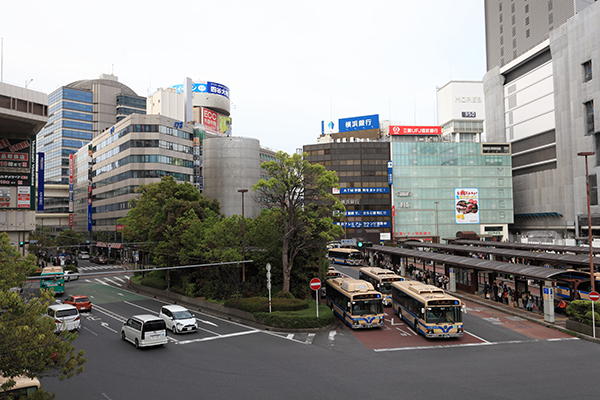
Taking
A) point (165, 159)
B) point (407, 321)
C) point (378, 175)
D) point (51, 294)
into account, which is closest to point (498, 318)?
point (407, 321)

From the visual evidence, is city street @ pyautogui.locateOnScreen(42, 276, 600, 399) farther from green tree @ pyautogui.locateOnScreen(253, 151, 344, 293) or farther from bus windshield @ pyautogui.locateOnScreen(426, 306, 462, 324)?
green tree @ pyautogui.locateOnScreen(253, 151, 344, 293)

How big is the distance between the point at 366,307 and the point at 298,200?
11463 mm

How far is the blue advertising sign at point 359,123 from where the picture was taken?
11475 cm

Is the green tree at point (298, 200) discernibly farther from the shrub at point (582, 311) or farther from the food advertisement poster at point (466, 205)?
the food advertisement poster at point (466, 205)

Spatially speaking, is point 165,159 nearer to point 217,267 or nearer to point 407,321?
point 217,267

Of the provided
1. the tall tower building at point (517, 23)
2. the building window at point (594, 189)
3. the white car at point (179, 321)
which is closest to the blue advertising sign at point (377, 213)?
the building window at point (594, 189)

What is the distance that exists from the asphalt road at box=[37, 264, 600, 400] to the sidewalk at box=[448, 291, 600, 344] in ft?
3.32

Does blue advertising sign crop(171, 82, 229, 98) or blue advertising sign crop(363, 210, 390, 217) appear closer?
blue advertising sign crop(363, 210, 390, 217)

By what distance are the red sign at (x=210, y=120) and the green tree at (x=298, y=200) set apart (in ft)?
268

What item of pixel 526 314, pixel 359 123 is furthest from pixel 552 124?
pixel 526 314

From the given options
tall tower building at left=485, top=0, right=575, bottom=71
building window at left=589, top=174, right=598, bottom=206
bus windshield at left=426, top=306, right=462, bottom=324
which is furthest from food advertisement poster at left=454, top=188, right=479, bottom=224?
bus windshield at left=426, top=306, right=462, bottom=324

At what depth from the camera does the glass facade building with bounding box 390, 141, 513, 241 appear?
106 m

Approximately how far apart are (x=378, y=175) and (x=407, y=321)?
81530 mm

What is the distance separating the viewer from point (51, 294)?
39.5ft
